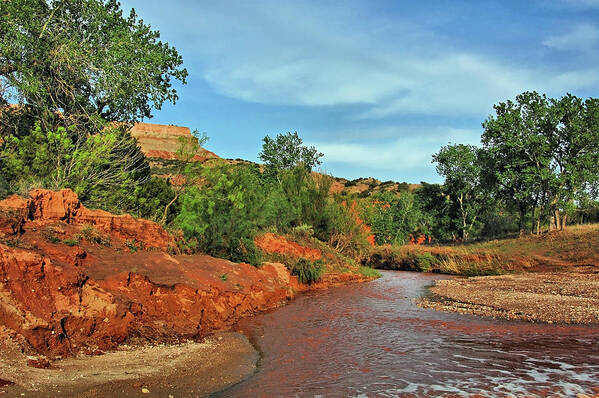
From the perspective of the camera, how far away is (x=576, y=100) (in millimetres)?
37062

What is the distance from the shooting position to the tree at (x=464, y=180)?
158ft

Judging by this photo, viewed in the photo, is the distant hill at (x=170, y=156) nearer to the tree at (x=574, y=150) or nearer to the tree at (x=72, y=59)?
the tree at (x=574, y=150)

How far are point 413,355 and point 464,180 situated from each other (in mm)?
44422

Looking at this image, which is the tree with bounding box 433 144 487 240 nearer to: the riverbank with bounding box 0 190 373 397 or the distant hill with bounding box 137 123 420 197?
the distant hill with bounding box 137 123 420 197

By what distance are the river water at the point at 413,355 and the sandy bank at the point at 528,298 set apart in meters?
1.10

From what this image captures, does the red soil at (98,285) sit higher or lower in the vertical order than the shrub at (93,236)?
lower

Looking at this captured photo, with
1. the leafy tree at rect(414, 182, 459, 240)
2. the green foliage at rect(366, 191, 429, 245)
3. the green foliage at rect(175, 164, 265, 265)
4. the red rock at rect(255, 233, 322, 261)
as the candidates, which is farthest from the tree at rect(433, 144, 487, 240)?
the green foliage at rect(175, 164, 265, 265)

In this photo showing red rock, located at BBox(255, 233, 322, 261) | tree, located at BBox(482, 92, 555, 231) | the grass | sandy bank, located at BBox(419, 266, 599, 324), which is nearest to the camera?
sandy bank, located at BBox(419, 266, 599, 324)

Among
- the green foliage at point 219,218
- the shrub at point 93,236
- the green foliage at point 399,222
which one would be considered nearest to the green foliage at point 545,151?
the green foliage at point 399,222

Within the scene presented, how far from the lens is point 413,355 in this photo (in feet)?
27.3

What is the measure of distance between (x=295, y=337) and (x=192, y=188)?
25.4 ft

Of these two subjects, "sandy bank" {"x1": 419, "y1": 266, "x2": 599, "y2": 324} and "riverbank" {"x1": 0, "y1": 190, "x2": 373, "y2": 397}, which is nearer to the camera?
"riverbank" {"x1": 0, "y1": 190, "x2": 373, "y2": 397}

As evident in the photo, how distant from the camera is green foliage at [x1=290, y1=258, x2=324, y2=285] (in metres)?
19.4

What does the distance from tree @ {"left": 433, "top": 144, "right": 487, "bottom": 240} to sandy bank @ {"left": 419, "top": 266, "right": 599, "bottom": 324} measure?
25231 mm
